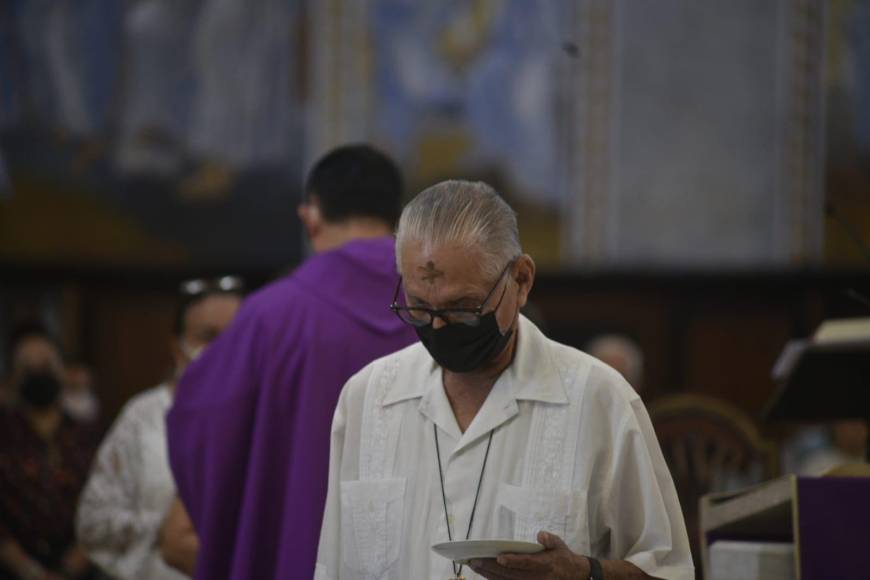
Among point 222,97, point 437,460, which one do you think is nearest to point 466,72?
point 222,97

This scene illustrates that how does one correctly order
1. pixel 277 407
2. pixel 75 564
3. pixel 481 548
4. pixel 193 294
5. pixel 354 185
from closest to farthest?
pixel 481 548 → pixel 277 407 → pixel 354 185 → pixel 193 294 → pixel 75 564

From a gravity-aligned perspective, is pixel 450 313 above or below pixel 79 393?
above

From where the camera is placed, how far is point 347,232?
173 inches

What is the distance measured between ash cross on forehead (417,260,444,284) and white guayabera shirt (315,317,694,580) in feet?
0.92

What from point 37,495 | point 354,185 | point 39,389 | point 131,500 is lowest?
point 37,495

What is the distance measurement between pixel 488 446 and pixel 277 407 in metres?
1.29

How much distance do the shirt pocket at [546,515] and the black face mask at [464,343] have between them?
267mm

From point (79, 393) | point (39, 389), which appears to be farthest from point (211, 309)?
point (79, 393)

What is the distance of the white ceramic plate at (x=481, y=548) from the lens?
267 centimetres

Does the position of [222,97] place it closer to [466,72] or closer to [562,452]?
[466,72]

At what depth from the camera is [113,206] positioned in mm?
14250

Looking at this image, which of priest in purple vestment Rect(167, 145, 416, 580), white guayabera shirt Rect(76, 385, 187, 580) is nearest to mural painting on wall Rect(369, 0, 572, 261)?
white guayabera shirt Rect(76, 385, 187, 580)

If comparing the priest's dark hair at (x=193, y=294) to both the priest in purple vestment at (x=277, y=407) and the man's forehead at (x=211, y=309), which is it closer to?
the man's forehead at (x=211, y=309)

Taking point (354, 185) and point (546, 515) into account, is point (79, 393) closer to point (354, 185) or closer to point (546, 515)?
point (354, 185)
